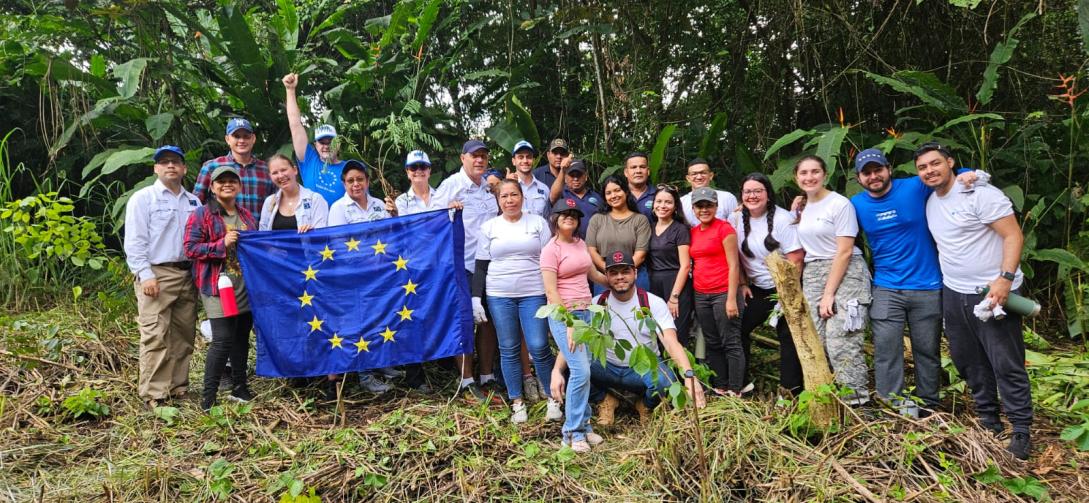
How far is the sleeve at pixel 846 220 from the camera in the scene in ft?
12.6

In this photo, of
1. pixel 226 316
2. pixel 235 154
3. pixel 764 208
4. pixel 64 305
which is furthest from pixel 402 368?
pixel 64 305

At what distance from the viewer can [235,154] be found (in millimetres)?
4766

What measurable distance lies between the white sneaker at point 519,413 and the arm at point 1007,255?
8.69 feet

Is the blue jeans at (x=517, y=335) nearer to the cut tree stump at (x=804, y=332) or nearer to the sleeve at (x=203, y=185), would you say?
the cut tree stump at (x=804, y=332)

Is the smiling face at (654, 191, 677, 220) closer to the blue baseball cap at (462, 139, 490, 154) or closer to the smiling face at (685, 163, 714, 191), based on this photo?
the smiling face at (685, 163, 714, 191)

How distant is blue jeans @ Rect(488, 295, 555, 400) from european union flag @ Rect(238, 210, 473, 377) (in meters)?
0.31

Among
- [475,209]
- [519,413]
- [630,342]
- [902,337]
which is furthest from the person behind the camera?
[475,209]

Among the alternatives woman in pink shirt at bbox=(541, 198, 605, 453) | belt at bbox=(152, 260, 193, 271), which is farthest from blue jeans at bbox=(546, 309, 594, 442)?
belt at bbox=(152, 260, 193, 271)

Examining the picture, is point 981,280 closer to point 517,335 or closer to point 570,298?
point 570,298

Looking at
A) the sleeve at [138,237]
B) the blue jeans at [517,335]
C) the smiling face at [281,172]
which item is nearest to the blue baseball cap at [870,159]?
the blue jeans at [517,335]

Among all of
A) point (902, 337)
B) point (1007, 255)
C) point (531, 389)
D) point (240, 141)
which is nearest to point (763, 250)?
point (902, 337)

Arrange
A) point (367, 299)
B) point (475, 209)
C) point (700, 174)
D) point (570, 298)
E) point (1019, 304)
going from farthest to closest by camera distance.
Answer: point (475, 209) < point (700, 174) < point (367, 299) < point (570, 298) < point (1019, 304)

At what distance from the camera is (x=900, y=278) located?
378 cm

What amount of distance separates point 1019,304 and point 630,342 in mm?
1985
